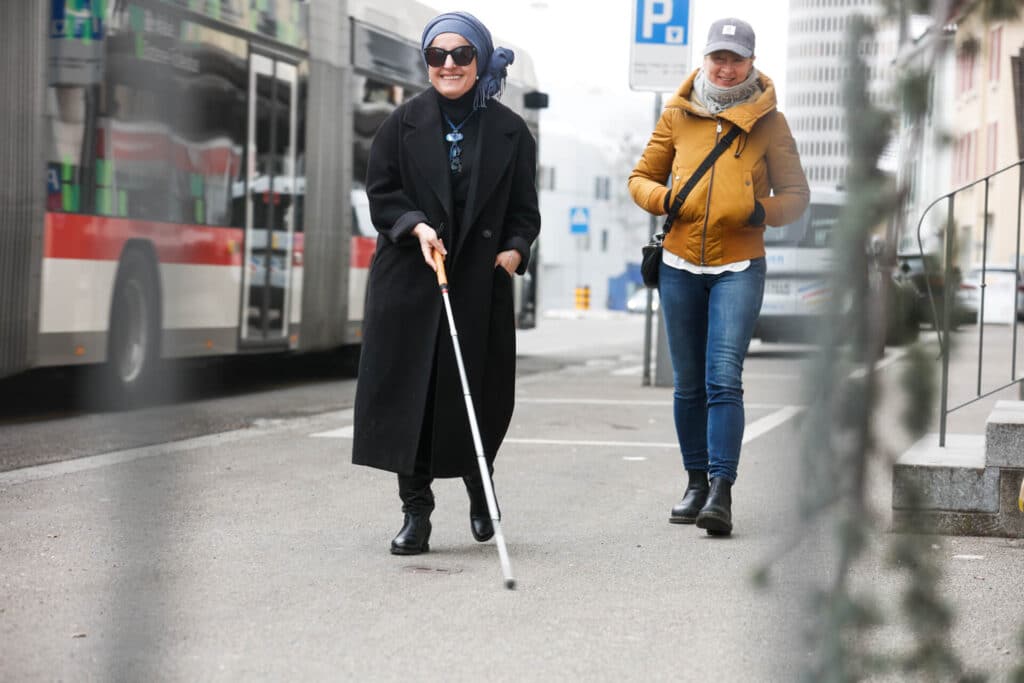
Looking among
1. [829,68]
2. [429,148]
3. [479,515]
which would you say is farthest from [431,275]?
[829,68]

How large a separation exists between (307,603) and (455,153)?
156cm

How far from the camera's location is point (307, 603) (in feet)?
14.1

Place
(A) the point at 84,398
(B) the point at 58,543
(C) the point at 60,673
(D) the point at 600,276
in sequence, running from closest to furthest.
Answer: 1. (A) the point at 84,398
2. (C) the point at 60,673
3. (B) the point at 58,543
4. (D) the point at 600,276

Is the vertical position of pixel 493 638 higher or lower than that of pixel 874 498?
lower

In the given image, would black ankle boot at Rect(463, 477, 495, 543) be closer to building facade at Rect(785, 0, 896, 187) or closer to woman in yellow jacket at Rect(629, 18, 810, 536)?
woman in yellow jacket at Rect(629, 18, 810, 536)

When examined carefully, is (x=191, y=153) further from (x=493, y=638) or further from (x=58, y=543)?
(x=58, y=543)

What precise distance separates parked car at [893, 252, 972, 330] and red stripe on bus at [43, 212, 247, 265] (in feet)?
1.73

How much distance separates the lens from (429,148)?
5105 millimetres

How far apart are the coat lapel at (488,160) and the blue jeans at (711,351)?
843 mm

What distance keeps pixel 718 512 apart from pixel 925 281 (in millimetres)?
4285

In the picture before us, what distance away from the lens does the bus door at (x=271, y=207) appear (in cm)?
1173

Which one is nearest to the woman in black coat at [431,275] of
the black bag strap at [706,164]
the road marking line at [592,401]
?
the black bag strap at [706,164]

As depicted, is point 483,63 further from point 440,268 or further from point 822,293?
point 822,293

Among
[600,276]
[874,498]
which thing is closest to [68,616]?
[874,498]
